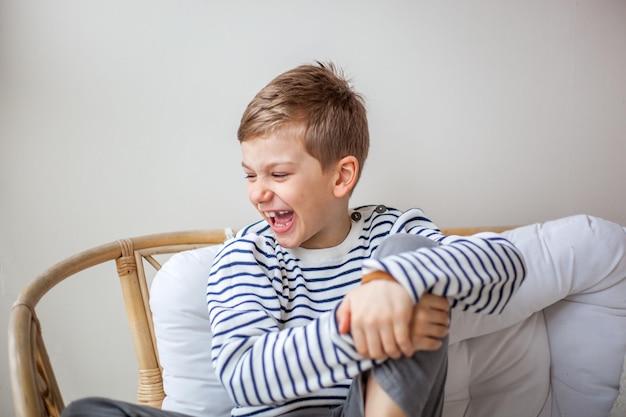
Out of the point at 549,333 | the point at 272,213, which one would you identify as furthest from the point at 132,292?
the point at 549,333

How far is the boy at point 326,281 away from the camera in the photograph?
0.75 m

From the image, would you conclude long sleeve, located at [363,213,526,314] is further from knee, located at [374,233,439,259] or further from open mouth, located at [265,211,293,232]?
open mouth, located at [265,211,293,232]

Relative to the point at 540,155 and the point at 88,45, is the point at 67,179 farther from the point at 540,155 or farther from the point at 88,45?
the point at 540,155

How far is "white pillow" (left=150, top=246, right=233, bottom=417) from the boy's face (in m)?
0.21

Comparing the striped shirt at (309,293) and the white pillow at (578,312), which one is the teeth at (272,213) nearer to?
the striped shirt at (309,293)

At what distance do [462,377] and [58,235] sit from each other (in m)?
0.84

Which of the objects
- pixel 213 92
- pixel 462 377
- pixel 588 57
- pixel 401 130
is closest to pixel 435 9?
pixel 401 130

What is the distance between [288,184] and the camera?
945 millimetres

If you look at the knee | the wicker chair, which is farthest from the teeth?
the wicker chair

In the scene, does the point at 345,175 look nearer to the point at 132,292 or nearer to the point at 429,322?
the point at 429,322

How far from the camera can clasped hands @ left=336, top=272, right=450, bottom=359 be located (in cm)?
73

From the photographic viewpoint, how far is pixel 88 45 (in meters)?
1.21

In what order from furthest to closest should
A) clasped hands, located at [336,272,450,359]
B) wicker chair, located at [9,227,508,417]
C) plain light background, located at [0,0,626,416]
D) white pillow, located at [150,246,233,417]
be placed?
1. plain light background, located at [0,0,626,416]
2. white pillow, located at [150,246,233,417]
3. wicker chair, located at [9,227,508,417]
4. clasped hands, located at [336,272,450,359]

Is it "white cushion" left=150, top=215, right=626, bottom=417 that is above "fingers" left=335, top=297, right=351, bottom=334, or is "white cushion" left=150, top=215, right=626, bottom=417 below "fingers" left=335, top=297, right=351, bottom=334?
below
